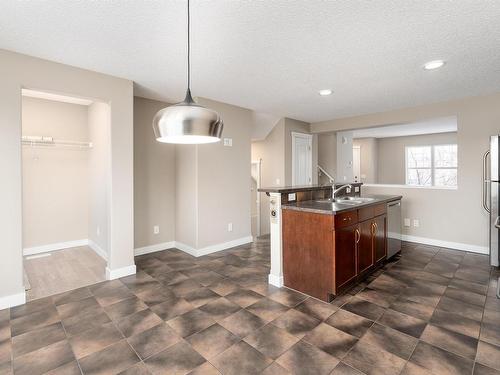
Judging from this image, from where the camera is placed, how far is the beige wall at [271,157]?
5637 mm

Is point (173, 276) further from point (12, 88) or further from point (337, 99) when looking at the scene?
point (337, 99)

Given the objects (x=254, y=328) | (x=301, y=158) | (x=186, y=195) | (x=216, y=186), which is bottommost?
(x=254, y=328)

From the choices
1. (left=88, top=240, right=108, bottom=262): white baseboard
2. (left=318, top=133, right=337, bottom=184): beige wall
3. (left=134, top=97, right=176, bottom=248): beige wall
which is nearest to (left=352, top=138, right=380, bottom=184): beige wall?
(left=318, top=133, right=337, bottom=184): beige wall

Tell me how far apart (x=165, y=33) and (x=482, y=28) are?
2528mm

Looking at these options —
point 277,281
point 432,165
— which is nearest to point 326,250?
point 277,281

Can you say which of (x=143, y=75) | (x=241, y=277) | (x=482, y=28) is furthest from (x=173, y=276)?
(x=482, y=28)

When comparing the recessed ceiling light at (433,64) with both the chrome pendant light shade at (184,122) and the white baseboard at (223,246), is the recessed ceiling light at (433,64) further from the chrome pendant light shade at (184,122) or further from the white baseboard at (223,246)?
the white baseboard at (223,246)

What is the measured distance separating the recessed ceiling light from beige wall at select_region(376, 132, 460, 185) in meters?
6.67

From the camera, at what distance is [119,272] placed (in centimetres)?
329

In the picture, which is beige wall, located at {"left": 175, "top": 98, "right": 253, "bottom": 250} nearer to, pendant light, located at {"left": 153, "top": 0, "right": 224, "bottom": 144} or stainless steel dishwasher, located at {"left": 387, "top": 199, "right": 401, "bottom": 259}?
stainless steel dishwasher, located at {"left": 387, "top": 199, "right": 401, "bottom": 259}

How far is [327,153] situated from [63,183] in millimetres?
5556

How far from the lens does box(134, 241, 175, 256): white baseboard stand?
424cm

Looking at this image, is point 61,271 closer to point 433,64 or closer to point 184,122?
point 184,122

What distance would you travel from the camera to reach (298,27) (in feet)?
7.13
